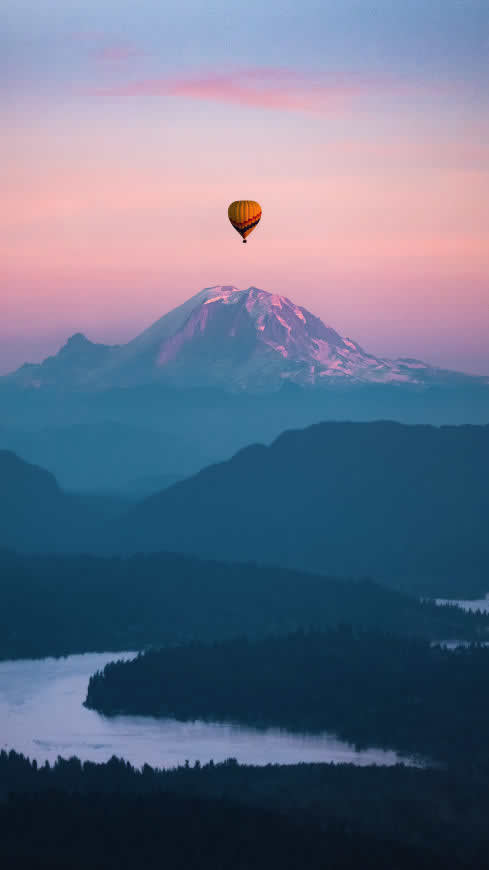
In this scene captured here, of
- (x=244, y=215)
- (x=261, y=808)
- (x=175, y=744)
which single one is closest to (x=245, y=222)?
(x=244, y=215)

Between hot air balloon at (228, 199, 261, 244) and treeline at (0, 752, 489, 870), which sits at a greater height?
hot air balloon at (228, 199, 261, 244)

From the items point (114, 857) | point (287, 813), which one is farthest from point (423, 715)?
point (114, 857)

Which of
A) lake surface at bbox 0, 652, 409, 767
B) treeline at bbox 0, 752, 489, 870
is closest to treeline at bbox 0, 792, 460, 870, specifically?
treeline at bbox 0, 752, 489, 870

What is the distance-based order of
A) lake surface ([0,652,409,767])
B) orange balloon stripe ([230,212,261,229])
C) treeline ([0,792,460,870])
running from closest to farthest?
1. treeline ([0,792,460,870])
2. lake surface ([0,652,409,767])
3. orange balloon stripe ([230,212,261,229])

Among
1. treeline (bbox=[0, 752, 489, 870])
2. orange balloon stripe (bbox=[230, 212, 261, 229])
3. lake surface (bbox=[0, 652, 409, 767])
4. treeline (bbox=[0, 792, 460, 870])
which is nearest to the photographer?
treeline (bbox=[0, 792, 460, 870])

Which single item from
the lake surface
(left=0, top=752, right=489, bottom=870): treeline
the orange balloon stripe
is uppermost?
the orange balloon stripe

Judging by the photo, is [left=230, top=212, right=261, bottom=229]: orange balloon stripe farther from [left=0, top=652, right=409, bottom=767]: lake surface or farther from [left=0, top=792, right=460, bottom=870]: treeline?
[left=0, top=792, right=460, bottom=870]: treeline
